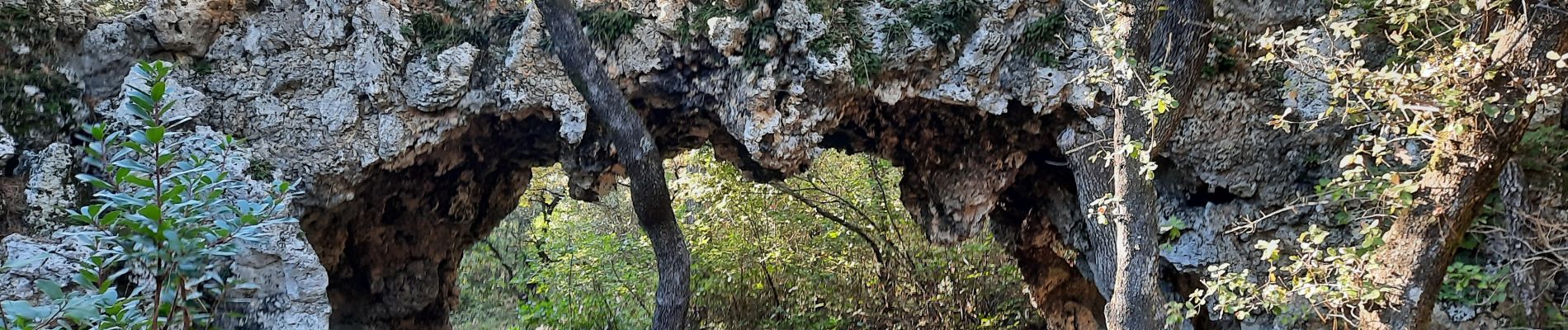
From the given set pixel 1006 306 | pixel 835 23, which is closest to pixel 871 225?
pixel 1006 306

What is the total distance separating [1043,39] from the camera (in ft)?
16.8

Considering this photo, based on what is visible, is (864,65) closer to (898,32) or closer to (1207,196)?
(898,32)

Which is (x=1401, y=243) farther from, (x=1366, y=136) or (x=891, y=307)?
(x=891, y=307)

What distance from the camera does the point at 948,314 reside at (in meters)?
8.80

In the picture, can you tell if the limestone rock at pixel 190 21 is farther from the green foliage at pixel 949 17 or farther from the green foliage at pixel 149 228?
the green foliage at pixel 949 17

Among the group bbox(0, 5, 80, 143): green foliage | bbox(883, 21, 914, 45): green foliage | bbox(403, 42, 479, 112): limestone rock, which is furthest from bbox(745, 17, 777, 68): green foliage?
bbox(0, 5, 80, 143): green foliage

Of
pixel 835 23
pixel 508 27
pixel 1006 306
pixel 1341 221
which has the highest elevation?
pixel 508 27

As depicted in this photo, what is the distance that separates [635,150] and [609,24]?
2.82ft

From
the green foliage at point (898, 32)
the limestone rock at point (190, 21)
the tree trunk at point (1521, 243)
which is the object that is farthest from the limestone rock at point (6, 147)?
the tree trunk at point (1521, 243)

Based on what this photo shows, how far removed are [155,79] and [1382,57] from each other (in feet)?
15.9

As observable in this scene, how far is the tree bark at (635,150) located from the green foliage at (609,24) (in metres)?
0.29

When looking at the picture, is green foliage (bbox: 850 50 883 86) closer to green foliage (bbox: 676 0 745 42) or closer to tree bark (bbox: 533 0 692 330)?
green foliage (bbox: 676 0 745 42)

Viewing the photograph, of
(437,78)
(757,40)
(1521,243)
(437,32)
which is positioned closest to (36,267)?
(437,78)

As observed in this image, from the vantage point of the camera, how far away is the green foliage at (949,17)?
202 inches
